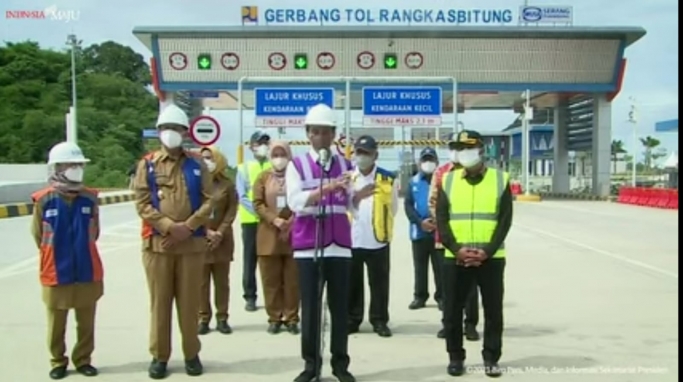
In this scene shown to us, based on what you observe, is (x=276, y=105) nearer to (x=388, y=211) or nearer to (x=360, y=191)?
(x=388, y=211)

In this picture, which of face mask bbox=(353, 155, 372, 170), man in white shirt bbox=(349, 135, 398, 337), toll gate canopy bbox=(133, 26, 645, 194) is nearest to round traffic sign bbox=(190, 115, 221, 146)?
man in white shirt bbox=(349, 135, 398, 337)

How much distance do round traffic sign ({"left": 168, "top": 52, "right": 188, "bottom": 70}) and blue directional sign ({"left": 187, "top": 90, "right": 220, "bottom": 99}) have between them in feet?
4.69

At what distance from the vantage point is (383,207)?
790cm

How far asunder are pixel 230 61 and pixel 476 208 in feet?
106

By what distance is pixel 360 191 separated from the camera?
5.80m

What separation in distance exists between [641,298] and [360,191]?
17.2 ft

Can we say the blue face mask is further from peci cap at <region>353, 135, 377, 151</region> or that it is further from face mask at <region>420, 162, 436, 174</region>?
face mask at <region>420, 162, 436, 174</region>

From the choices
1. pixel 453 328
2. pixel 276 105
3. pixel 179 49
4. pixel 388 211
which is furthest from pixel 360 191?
pixel 179 49

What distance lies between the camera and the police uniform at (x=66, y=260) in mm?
5988

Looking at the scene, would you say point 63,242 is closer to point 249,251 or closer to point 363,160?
point 363,160

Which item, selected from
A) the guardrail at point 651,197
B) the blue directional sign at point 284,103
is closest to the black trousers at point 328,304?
the blue directional sign at point 284,103

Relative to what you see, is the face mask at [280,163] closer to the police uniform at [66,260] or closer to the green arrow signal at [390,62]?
the police uniform at [66,260]

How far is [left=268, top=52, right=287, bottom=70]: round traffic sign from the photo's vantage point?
1468 inches

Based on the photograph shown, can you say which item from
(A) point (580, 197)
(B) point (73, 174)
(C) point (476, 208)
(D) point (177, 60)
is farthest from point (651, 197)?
(B) point (73, 174)
